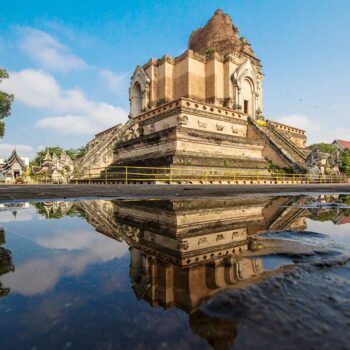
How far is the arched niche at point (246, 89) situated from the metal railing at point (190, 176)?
8.49m

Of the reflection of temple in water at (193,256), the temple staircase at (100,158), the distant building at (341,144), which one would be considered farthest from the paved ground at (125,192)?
the distant building at (341,144)

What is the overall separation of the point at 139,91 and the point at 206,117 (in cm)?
1097

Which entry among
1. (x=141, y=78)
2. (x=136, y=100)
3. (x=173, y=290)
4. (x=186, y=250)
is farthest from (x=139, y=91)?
(x=173, y=290)

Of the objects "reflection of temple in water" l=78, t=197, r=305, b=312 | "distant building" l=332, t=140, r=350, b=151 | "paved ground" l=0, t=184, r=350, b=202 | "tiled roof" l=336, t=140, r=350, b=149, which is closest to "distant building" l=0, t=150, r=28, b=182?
"paved ground" l=0, t=184, r=350, b=202

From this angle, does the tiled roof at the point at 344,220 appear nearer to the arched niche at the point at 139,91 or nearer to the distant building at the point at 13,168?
the arched niche at the point at 139,91

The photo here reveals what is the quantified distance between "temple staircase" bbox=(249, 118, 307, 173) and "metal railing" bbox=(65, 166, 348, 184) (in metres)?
0.94

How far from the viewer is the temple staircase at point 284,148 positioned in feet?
61.6

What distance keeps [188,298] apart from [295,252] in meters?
0.94

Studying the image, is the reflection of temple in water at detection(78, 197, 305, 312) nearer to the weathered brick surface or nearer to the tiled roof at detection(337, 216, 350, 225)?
the tiled roof at detection(337, 216, 350, 225)

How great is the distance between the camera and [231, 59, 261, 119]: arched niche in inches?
930

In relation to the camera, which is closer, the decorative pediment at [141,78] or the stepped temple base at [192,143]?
the stepped temple base at [192,143]

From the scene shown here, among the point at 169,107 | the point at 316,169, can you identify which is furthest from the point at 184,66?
the point at 316,169

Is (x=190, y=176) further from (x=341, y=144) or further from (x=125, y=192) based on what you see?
(x=341, y=144)

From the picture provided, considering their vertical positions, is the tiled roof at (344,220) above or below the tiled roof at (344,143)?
below
